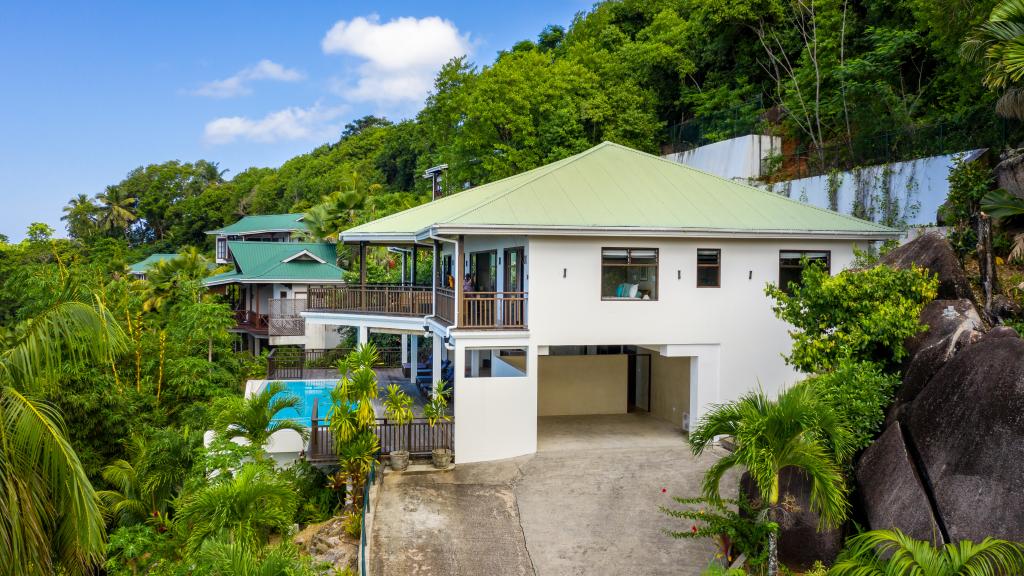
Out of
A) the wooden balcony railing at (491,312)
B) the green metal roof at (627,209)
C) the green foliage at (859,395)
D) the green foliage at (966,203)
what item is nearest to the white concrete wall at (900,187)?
the green metal roof at (627,209)

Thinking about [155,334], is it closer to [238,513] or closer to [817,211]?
[238,513]

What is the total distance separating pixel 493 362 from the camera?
21547mm

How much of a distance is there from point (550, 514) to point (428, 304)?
905cm

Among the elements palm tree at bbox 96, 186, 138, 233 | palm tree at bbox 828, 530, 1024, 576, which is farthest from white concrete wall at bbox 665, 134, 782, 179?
palm tree at bbox 96, 186, 138, 233

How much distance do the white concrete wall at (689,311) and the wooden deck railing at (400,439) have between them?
2878mm

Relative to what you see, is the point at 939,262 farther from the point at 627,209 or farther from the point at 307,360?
the point at 307,360

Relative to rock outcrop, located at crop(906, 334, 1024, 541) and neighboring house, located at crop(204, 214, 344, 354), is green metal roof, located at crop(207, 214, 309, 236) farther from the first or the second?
rock outcrop, located at crop(906, 334, 1024, 541)

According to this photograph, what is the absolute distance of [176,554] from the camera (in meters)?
14.8

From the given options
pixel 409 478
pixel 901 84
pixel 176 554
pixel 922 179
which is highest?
pixel 901 84

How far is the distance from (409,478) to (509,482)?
2.06 m

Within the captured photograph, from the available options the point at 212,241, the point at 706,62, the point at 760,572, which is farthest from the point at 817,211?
the point at 212,241

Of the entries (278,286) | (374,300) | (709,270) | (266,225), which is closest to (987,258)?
(709,270)

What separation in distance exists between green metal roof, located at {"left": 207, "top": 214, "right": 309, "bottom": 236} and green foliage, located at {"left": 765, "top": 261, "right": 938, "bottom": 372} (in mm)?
48127

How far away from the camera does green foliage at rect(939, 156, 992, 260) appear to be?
15.1m
